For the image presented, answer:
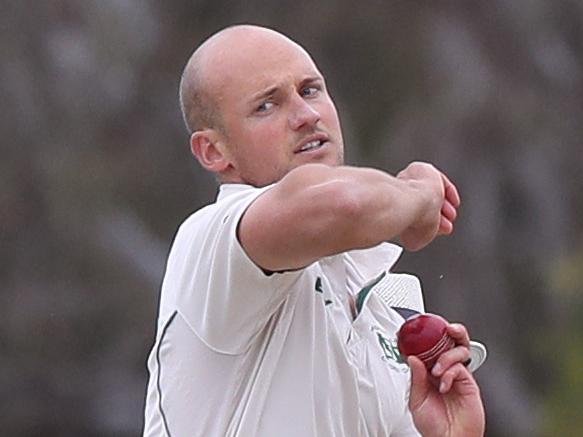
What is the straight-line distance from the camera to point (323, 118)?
10.4 ft

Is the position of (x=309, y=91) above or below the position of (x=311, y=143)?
above

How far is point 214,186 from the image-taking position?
7004 millimetres

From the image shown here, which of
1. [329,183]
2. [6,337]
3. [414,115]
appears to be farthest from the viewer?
[414,115]

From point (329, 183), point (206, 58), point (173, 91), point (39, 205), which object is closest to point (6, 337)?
point (39, 205)

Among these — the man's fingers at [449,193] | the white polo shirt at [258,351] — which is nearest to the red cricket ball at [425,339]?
the white polo shirt at [258,351]

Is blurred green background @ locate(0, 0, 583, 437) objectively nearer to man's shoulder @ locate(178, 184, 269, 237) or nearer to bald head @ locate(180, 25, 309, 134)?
bald head @ locate(180, 25, 309, 134)

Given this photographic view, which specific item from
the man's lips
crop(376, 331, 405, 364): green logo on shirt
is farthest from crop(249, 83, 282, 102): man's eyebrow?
crop(376, 331, 405, 364): green logo on shirt

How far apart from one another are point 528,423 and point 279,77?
4.73 meters

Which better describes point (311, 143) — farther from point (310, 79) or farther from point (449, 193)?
point (449, 193)

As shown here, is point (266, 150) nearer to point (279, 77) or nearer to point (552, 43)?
point (279, 77)

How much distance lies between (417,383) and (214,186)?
3.99 m

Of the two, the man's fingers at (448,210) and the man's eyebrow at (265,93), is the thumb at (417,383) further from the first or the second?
the man's eyebrow at (265,93)

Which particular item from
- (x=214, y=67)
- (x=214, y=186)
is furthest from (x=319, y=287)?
(x=214, y=186)

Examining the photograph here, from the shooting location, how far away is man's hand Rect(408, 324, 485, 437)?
3061mm
